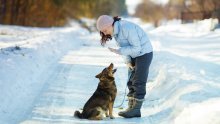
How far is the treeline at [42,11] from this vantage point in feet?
156

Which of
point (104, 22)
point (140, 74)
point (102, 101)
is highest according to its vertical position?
point (104, 22)

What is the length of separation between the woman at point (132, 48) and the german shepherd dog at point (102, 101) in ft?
1.16

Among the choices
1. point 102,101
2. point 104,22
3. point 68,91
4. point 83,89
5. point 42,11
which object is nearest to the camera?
point 104,22

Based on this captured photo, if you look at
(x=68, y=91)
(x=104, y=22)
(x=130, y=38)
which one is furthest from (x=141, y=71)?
(x=68, y=91)

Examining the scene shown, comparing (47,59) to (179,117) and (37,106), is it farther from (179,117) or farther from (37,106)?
(179,117)

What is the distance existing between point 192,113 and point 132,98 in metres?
1.40

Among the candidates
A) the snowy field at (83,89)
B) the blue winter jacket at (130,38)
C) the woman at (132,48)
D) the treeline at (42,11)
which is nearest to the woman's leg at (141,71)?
the woman at (132,48)

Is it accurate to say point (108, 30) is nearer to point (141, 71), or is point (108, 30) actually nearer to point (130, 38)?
point (130, 38)

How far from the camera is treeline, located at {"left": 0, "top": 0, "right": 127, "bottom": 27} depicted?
4761 centimetres

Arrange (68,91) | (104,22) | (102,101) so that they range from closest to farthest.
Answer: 1. (104,22)
2. (102,101)
3. (68,91)

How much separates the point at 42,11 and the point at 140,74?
43.1 meters

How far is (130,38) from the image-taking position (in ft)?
27.4

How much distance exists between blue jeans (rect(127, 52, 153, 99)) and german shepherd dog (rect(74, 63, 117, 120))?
1.22ft

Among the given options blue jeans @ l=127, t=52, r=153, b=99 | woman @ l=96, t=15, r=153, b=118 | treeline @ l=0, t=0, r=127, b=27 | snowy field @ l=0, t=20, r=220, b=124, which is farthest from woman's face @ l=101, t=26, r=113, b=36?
treeline @ l=0, t=0, r=127, b=27
